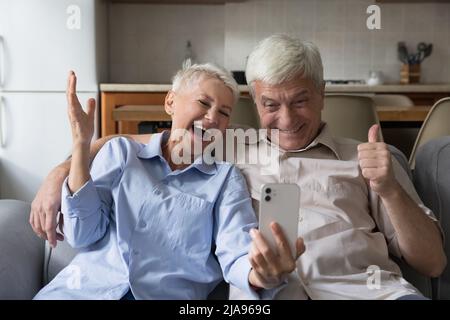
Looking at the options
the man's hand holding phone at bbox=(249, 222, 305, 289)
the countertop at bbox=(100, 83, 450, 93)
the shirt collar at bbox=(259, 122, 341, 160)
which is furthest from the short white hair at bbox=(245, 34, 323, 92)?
the countertop at bbox=(100, 83, 450, 93)

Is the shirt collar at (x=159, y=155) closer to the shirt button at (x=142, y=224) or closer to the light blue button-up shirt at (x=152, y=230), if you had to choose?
the light blue button-up shirt at (x=152, y=230)

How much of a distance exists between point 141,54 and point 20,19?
880mm

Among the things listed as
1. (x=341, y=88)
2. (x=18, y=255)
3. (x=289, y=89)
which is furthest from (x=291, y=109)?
(x=341, y=88)

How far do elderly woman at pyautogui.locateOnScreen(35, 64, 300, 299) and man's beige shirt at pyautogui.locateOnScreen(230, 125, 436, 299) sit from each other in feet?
0.30

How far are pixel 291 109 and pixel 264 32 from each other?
2740 millimetres

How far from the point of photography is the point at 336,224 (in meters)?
1.25

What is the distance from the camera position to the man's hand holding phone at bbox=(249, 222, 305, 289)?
0.96 meters

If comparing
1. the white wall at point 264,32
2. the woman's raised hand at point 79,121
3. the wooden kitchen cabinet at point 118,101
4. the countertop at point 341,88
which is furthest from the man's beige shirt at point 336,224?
the white wall at point 264,32

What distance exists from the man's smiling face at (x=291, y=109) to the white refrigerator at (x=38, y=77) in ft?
7.22

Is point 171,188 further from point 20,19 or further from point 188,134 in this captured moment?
point 20,19

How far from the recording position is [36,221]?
126cm

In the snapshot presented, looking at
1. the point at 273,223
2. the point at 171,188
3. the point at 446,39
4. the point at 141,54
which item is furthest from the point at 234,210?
the point at 446,39

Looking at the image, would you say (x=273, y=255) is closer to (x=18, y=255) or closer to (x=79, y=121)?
(x=79, y=121)
